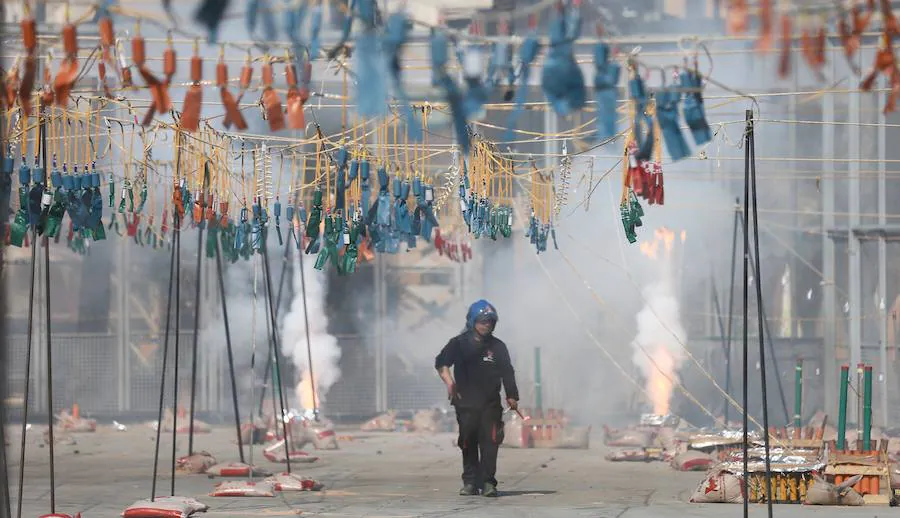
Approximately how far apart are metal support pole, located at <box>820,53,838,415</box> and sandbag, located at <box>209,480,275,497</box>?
18355 mm

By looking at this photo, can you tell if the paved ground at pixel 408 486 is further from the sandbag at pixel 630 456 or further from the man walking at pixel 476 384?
the man walking at pixel 476 384

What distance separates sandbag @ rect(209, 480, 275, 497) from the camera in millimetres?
17188

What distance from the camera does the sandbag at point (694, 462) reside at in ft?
69.7

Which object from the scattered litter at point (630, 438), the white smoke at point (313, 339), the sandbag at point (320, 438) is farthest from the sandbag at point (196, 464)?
the white smoke at point (313, 339)

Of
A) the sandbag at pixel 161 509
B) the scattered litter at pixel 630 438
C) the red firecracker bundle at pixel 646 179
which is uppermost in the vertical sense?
the red firecracker bundle at pixel 646 179

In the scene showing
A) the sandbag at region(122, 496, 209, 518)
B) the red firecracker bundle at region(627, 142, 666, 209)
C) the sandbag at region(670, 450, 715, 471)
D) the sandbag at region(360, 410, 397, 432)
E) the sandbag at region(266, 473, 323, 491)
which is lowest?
the sandbag at region(360, 410, 397, 432)

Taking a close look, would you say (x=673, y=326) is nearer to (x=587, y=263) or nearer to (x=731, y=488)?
(x=587, y=263)

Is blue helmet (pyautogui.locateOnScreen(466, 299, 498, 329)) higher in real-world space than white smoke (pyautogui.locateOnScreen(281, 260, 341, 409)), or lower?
higher

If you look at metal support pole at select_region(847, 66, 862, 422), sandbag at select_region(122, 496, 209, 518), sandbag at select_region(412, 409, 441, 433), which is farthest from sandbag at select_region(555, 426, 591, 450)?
sandbag at select_region(122, 496, 209, 518)

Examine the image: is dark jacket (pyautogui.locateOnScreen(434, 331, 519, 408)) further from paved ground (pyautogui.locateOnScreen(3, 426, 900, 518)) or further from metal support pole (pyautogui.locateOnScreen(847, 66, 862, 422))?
metal support pole (pyautogui.locateOnScreen(847, 66, 862, 422))

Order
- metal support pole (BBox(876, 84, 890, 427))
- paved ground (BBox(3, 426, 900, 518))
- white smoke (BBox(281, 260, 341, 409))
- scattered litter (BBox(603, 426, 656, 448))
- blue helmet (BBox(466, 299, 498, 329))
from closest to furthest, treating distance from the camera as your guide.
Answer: paved ground (BBox(3, 426, 900, 518)), blue helmet (BBox(466, 299, 498, 329)), scattered litter (BBox(603, 426, 656, 448)), metal support pole (BBox(876, 84, 890, 427)), white smoke (BBox(281, 260, 341, 409))

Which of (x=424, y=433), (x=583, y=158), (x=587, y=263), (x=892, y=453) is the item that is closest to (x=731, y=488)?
(x=892, y=453)

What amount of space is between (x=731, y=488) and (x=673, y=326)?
2179cm

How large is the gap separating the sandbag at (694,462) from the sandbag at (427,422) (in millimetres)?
10283
